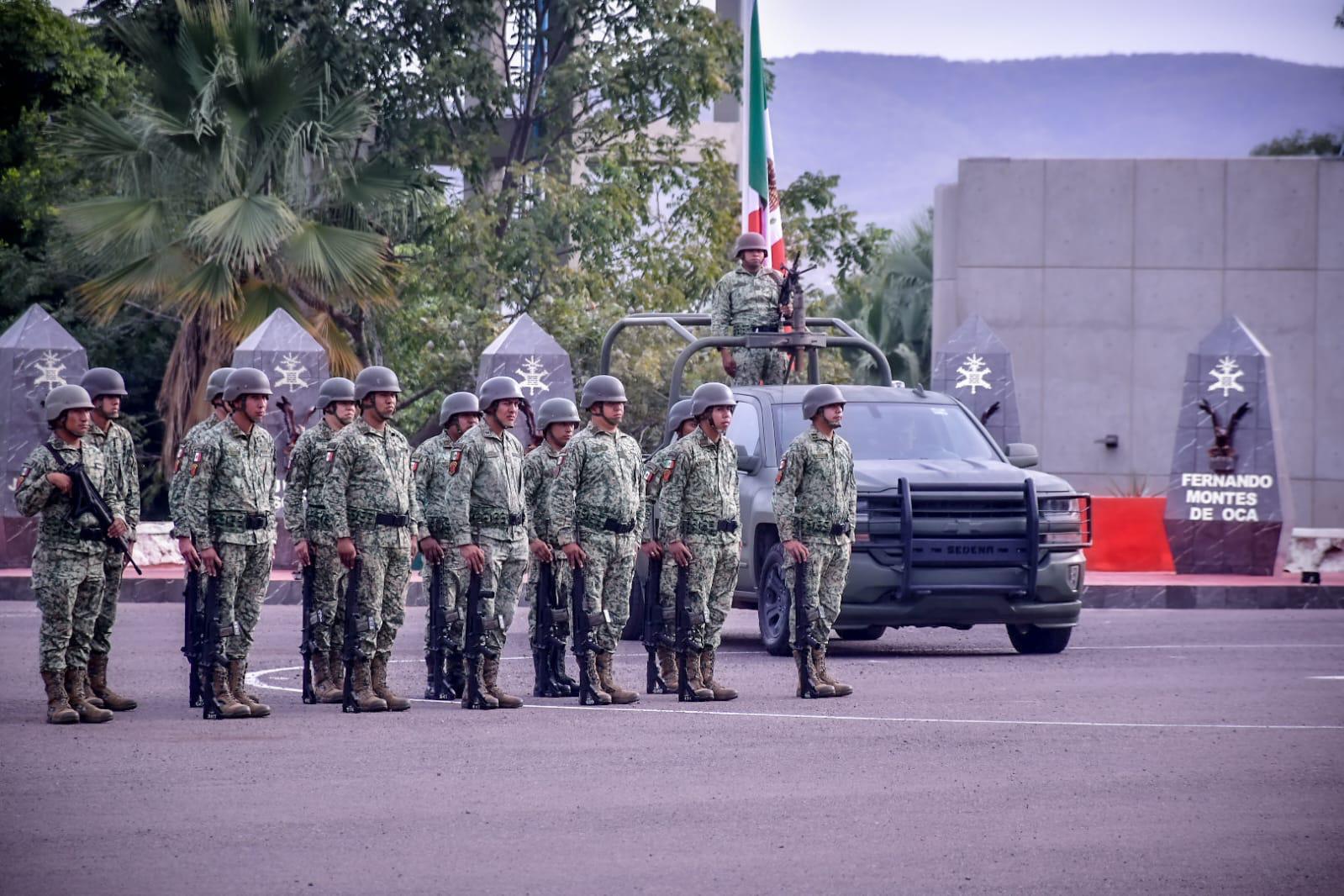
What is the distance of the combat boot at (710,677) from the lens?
1334 centimetres

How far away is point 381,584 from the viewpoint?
12.8 m

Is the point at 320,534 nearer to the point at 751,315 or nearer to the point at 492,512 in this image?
the point at 492,512

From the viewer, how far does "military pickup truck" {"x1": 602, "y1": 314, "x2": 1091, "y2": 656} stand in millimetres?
15758

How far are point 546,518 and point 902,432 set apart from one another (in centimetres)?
392

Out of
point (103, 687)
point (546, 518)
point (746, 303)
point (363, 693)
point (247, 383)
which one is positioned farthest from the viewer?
point (746, 303)

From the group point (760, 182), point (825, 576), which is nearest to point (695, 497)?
point (825, 576)

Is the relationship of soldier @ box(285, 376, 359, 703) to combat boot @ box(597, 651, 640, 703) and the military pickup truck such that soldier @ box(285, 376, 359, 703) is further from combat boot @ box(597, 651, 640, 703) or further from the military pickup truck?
the military pickup truck

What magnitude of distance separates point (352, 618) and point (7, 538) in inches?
507

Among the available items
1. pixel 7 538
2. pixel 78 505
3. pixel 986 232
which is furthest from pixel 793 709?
pixel 986 232

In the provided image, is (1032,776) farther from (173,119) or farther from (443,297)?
(443,297)

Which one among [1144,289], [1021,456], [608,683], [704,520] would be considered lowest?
[608,683]

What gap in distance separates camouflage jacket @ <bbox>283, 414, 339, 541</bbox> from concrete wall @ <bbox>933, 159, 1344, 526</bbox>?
23090 millimetres

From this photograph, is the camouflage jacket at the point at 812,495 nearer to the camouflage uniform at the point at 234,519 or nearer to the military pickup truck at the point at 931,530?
the military pickup truck at the point at 931,530

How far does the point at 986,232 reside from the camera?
35.8 m
